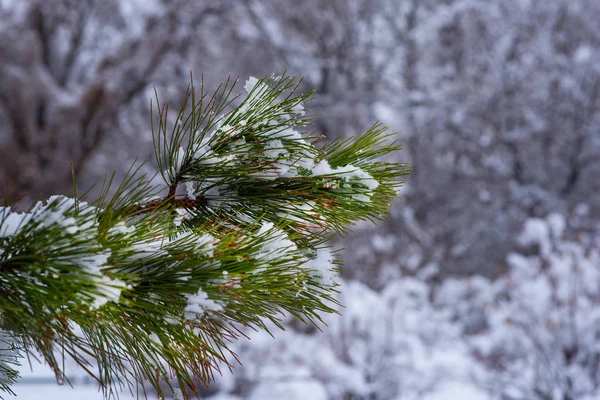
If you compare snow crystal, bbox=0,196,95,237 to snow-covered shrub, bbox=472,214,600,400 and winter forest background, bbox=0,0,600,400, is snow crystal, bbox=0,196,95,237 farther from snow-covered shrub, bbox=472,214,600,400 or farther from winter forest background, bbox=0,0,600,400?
winter forest background, bbox=0,0,600,400

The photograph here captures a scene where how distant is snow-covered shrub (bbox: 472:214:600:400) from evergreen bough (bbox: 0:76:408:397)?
137 inches

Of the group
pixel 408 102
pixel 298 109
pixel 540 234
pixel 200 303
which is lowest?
pixel 200 303

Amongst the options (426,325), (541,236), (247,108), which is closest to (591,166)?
(541,236)

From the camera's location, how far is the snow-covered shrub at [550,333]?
385 centimetres

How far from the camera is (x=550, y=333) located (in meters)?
4.16

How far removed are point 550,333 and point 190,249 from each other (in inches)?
161

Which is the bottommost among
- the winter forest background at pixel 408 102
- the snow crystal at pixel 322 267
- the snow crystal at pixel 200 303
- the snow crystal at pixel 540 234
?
the snow crystal at pixel 200 303

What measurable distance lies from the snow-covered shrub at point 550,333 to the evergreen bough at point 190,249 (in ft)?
11.4

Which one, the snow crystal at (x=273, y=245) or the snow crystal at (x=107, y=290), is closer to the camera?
the snow crystal at (x=107, y=290)

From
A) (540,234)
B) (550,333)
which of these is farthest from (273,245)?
(540,234)

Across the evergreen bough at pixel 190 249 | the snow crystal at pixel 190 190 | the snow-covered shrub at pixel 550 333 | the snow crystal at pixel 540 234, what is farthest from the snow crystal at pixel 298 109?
the snow crystal at pixel 540 234

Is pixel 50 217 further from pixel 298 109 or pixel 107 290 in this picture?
pixel 298 109

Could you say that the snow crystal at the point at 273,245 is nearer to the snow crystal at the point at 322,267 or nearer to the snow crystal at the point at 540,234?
the snow crystal at the point at 322,267

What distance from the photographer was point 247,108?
997mm
